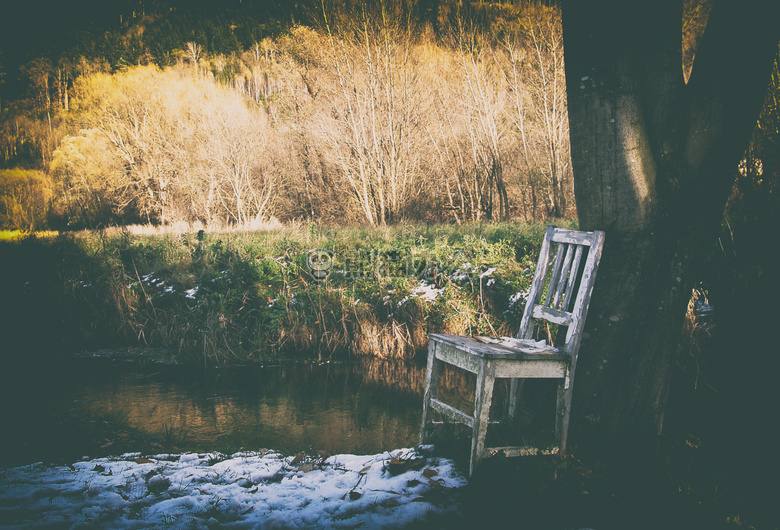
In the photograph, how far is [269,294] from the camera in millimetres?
7734

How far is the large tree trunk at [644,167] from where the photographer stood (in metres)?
2.60

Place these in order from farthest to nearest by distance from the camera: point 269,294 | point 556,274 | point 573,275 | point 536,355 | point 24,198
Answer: point 24,198 → point 269,294 → point 556,274 → point 573,275 → point 536,355

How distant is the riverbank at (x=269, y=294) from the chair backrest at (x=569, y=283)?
11.3ft

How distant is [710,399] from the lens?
12.6 ft

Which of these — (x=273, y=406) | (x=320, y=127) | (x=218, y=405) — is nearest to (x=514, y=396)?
(x=273, y=406)

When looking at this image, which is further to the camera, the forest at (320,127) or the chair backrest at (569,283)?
the forest at (320,127)

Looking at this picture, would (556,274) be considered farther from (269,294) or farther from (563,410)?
(269,294)

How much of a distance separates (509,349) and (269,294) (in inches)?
219

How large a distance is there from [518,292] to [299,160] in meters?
15.3

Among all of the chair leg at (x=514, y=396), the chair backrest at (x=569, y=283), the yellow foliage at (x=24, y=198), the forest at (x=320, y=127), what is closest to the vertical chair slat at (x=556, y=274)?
the chair backrest at (x=569, y=283)

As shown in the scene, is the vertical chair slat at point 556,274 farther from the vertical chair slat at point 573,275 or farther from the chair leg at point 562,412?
the chair leg at point 562,412

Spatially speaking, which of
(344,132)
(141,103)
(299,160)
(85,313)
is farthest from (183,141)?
(85,313)

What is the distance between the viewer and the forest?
14.2 metres

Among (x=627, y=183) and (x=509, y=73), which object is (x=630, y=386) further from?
(x=509, y=73)
